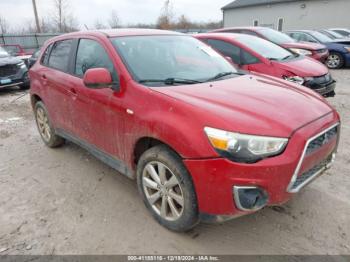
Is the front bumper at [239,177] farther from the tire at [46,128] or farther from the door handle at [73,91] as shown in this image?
the tire at [46,128]

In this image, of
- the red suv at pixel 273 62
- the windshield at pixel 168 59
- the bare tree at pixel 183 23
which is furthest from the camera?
the bare tree at pixel 183 23

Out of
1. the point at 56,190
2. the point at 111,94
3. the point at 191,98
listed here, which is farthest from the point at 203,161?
the point at 56,190

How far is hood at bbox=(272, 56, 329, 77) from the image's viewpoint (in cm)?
578

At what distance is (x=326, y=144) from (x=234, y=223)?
108 centimetres

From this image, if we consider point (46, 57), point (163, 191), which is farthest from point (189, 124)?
point (46, 57)

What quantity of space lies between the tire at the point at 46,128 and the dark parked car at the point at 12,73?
17.9ft

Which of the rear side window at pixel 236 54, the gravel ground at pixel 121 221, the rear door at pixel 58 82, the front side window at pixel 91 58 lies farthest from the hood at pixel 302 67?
the rear door at pixel 58 82

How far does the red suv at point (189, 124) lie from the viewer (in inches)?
85.9

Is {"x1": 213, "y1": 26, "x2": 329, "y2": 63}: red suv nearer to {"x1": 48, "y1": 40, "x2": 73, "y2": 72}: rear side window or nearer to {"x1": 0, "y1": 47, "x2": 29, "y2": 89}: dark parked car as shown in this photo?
{"x1": 48, "y1": 40, "x2": 73, "y2": 72}: rear side window

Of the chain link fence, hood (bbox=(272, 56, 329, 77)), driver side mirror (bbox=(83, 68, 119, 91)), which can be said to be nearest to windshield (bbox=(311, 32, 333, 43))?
hood (bbox=(272, 56, 329, 77))

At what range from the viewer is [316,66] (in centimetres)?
611

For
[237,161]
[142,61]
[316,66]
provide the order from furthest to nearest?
[316,66], [142,61], [237,161]

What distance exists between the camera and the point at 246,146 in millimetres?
2166

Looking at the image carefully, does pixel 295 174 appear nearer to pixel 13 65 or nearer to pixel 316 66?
pixel 316 66
